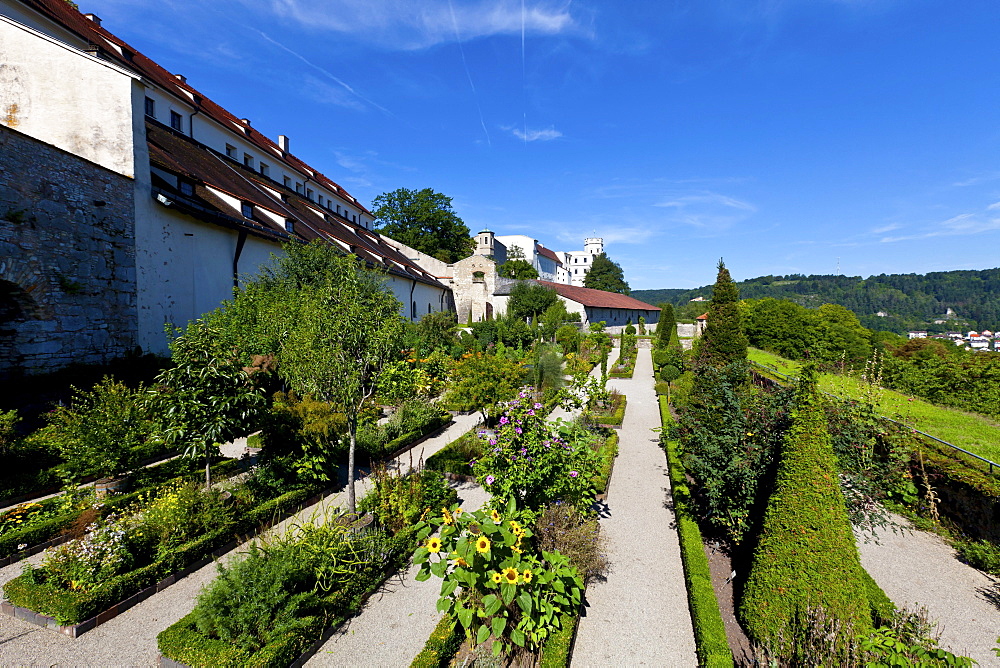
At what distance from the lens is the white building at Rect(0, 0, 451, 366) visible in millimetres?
10742

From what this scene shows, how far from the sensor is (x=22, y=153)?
9336mm

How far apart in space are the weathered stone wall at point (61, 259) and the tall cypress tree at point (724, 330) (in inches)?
758

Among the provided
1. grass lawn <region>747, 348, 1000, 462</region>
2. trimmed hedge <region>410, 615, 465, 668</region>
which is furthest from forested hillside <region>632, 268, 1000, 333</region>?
trimmed hedge <region>410, 615, 465, 668</region>

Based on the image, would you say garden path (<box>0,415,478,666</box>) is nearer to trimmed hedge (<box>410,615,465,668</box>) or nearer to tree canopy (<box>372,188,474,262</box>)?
trimmed hedge (<box>410,615,465,668</box>)

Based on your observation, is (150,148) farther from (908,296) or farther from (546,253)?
(908,296)

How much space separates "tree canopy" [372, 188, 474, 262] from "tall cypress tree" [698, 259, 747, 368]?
117 feet

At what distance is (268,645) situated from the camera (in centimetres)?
398

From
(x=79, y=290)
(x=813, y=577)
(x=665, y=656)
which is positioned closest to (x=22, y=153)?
(x=79, y=290)

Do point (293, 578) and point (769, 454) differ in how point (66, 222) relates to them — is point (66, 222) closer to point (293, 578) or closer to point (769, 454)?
point (293, 578)

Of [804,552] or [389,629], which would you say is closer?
[804,552]

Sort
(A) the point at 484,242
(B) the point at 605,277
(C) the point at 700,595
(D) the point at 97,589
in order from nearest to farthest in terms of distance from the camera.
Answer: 1. (D) the point at 97,589
2. (C) the point at 700,595
3. (A) the point at 484,242
4. (B) the point at 605,277

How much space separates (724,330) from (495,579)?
626 inches

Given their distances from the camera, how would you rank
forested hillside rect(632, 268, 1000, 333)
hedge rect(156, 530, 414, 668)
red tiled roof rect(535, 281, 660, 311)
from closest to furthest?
hedge rect(156, 530, 414, 668), red tiled roof rect(535, 281, 660, 311), forested hillside rect(632, 268, 1000, 333)

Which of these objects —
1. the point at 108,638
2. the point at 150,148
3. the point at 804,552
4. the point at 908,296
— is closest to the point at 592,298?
the point at 150,148
